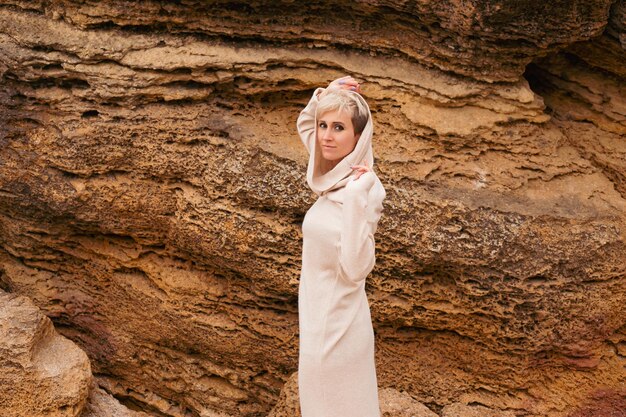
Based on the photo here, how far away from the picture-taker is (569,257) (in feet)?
24.1

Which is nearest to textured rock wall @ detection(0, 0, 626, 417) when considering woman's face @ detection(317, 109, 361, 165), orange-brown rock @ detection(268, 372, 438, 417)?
orange-brown rock @ detection(268, 372, 438, 417)

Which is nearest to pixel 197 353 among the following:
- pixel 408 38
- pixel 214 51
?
pixel 214 51

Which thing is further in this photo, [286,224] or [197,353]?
[197,353]

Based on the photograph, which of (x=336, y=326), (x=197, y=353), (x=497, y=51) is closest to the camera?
(x=336, y=326)

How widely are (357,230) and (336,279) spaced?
0.35m

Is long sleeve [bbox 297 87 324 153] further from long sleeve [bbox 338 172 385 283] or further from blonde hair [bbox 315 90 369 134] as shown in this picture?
long sleeve [bbox 338 172 385 283]

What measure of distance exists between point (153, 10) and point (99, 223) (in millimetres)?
1684

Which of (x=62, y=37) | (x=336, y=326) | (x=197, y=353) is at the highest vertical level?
(x=62, y=37)

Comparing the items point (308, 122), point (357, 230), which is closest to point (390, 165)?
point (308, 122)

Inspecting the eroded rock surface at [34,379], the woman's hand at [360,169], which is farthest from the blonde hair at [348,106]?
the eroded rock surface at [34,379]

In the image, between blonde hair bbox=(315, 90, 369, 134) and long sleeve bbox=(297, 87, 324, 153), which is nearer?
blonde hair bbox=(315, 90, 369, 134)

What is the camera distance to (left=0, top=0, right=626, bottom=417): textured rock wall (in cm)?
729

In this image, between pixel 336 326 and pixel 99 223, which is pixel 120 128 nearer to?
pixel 99 223

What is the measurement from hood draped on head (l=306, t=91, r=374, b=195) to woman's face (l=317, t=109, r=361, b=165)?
42 millimetres
